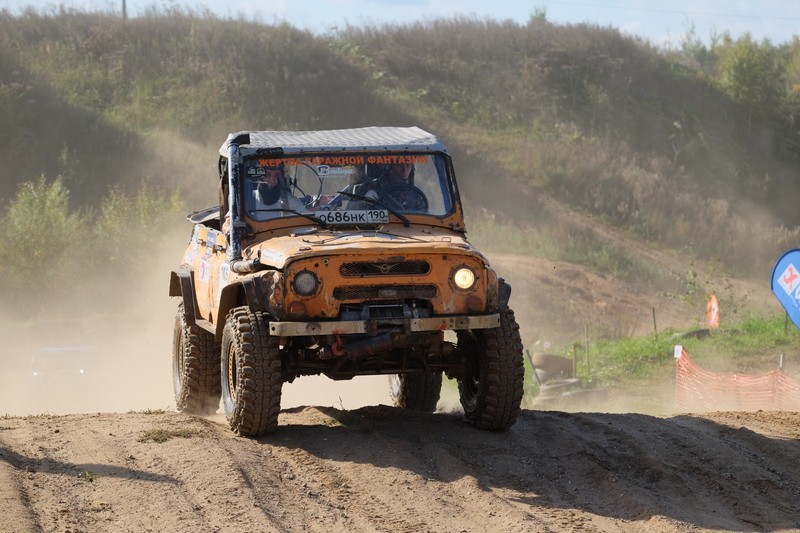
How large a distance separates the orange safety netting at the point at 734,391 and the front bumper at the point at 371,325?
7.87m

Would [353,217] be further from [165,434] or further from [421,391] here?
[421,391]

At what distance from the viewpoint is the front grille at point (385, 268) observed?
834cm

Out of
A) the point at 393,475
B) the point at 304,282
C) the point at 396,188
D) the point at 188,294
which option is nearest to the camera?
the point at 393,475

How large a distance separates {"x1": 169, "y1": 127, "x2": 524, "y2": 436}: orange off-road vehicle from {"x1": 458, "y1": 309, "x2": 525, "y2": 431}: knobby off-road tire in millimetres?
11

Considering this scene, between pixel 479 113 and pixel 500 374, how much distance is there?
38098mm

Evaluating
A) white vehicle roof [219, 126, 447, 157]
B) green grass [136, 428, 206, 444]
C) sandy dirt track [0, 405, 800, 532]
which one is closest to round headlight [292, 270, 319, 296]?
sandy dirt track [0, 405, 800, 532]

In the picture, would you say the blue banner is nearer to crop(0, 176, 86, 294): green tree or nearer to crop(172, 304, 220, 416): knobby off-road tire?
crop(172, 304, 220, 416): knobby off-road tire

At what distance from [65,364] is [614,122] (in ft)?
104

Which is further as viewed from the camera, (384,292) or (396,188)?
(396,188)

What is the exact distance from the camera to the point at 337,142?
984 centimetres

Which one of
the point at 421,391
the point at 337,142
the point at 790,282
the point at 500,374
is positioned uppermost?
the point at 337,142

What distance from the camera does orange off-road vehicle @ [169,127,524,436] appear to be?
8.34 metres

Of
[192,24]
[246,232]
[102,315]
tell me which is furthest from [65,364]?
[192,24]

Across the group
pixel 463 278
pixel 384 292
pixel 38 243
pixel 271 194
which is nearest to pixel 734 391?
pixel 463 278
